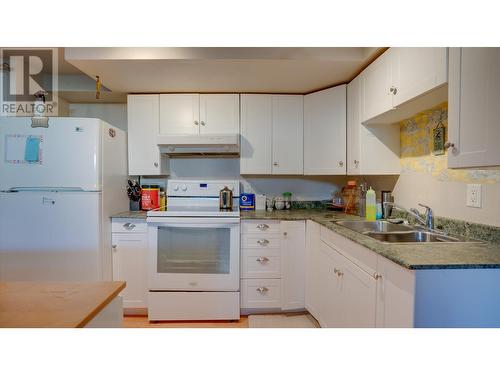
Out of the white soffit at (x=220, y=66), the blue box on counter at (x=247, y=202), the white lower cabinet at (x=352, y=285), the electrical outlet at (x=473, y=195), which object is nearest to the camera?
the white lower cabinet at (x=352, y=285)

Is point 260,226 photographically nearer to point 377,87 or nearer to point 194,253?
point 194,253

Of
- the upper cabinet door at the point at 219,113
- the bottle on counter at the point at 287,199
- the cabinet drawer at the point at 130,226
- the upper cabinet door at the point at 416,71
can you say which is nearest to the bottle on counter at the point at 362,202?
the bottle on counter at the point at 287,199

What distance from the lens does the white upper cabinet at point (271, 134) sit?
2.52m

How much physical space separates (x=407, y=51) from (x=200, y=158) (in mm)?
1994

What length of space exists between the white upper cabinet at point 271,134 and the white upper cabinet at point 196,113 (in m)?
0.17

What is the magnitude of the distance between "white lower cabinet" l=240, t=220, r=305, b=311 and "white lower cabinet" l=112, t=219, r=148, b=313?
85 cm

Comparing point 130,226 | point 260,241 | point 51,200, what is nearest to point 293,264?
point 260,241

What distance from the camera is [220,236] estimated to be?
2195 millimetres

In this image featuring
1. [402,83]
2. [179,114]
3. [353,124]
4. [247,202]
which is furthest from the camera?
[247,202]

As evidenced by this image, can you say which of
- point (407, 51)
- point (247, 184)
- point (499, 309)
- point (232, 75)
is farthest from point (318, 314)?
point (232, 75)

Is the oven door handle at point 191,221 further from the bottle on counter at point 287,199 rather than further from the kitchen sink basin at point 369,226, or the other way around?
the kitchen sink basin at point 369,226

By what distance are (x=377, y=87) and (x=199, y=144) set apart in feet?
4.88

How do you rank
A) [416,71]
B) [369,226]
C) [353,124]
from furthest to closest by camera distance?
[353,124], [369,226], [416,71]

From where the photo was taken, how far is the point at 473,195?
4.61ft
